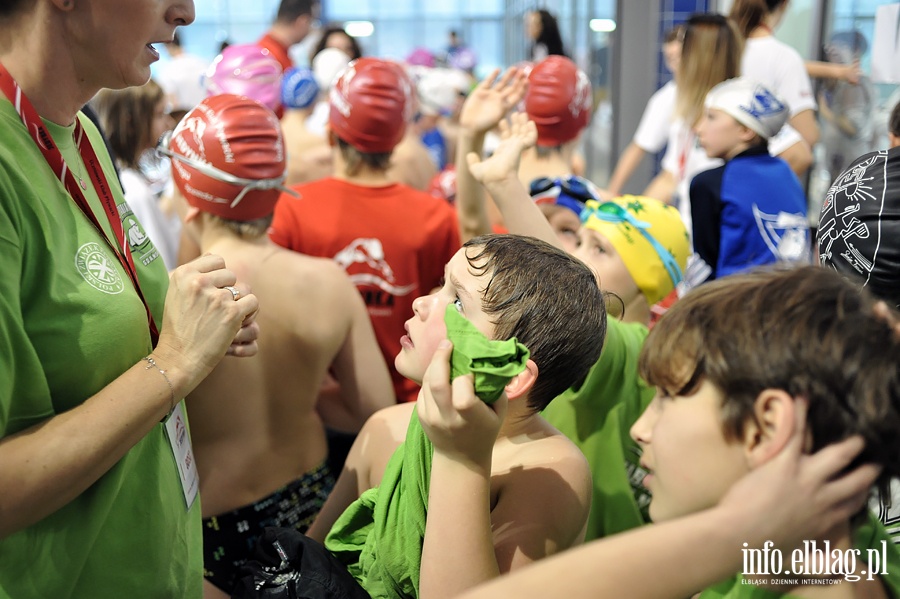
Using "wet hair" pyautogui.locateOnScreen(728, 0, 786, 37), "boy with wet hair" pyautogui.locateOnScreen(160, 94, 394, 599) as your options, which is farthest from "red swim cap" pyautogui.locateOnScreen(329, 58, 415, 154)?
"wet hair" pyautogui.locateOnScreen(728, 0, 786, 37)

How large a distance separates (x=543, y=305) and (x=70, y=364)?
2.72 feet

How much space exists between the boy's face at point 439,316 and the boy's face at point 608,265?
106cm

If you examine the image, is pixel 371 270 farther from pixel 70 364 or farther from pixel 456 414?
pixel 456 414

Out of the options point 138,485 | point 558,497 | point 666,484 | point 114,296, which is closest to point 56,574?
point 138,485

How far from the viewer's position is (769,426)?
38.3 inches

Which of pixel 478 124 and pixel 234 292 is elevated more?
pixel 478 124

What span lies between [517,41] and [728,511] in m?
19.5

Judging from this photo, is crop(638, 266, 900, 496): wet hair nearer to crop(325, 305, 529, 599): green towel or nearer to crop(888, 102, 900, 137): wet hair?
crop(325, 305, 529, 599): green towel

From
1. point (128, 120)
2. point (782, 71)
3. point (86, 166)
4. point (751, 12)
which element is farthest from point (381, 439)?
point (751, 12)

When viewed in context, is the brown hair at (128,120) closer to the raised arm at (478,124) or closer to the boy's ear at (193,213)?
the boy's ear at (193,213)

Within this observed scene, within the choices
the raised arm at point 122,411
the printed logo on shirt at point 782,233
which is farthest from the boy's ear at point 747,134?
the raised arm at point 122,411

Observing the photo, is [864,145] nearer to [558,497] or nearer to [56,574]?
[558,497]

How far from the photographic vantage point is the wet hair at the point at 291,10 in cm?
662

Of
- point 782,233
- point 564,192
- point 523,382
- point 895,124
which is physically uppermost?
point 895,124
